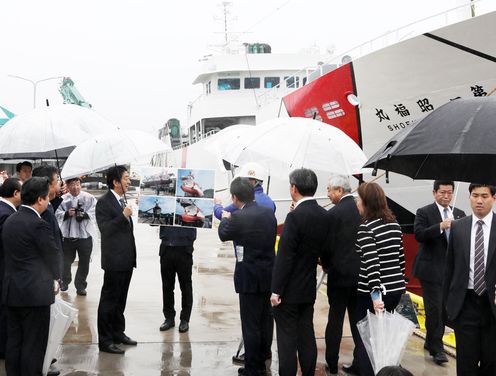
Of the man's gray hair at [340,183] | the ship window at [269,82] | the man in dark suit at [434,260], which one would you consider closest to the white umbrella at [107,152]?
Answer: the man's gray hair at [340,183]

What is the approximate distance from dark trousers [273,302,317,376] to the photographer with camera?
162 inches

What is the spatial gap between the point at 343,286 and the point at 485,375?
1.39 meters

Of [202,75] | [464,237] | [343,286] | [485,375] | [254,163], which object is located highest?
[202,75]

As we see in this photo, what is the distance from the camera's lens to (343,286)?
499 centimetres

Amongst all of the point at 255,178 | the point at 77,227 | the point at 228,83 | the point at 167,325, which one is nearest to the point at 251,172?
the point at 255,178

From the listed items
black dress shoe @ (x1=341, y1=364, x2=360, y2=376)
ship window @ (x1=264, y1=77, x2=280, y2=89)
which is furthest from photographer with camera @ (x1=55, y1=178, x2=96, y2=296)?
ship window @ (x1=264, y1=77, x2=280, y2=89)

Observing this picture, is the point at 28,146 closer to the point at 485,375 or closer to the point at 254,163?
the point at 254,163

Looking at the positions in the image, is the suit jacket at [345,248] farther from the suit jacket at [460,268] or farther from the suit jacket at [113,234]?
the suit jacket at [113,234]

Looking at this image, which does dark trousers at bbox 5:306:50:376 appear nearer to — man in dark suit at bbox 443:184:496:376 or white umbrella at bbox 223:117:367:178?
Answer: white umbrella at bbox 223:117:367:178

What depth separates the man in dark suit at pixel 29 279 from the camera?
4270 mm

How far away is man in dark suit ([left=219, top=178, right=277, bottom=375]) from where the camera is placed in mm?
4809

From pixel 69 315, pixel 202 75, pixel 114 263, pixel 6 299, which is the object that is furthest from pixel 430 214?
pixel 202 75

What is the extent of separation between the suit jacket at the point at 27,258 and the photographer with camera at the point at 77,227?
3.59 metres

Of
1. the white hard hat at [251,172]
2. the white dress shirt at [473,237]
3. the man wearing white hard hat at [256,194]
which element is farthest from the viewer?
the white hard hat at [251,172]
